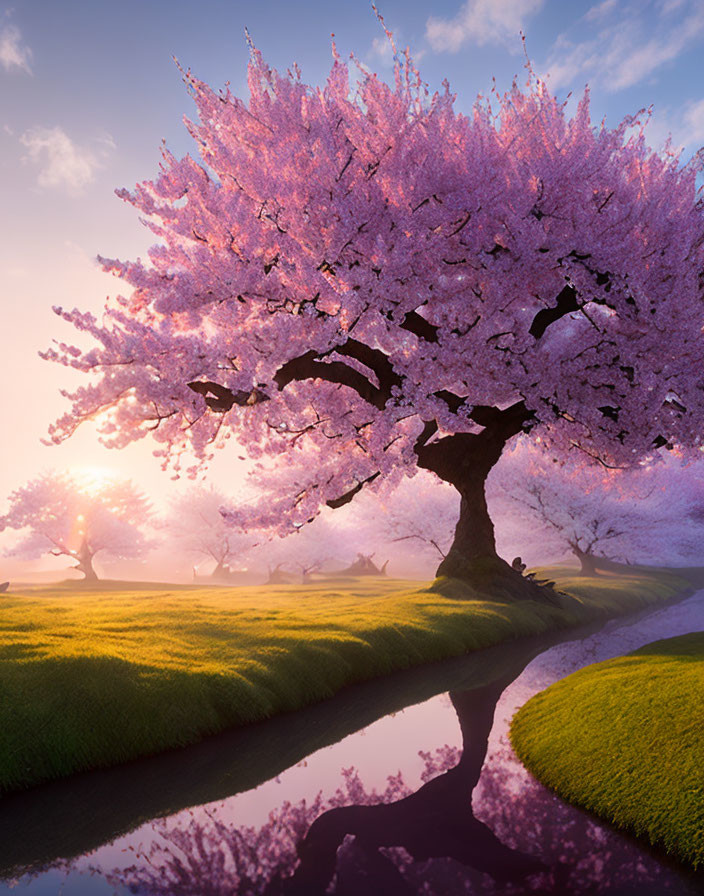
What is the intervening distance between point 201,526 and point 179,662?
243 ft

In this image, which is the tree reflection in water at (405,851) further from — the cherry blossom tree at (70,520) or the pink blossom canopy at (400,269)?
the cherry blossom tree at (70,520)

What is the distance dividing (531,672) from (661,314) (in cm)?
1243

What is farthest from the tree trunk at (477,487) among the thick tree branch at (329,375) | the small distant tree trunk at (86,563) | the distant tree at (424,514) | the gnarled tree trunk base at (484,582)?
the small distant tree trunk at (86,563)

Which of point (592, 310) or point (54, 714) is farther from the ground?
point (592, 310)

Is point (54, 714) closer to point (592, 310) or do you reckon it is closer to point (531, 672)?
point (531, 672)

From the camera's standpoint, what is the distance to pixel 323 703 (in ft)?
46.4

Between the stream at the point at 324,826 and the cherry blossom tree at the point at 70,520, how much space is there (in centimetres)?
6342

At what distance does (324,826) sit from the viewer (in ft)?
24.2

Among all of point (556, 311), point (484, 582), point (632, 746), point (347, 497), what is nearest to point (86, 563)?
point (347, 497)

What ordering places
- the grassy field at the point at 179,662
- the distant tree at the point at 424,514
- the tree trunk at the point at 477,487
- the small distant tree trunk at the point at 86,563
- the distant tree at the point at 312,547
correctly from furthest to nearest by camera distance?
1. the distant tree at the point at 312,547
2. the small distant tree trunk at the point at 86,563
3. the distant tree at the point at 424,514
4. the tree trunk at the point at 477,487
5. the grassy field at the point at 179,662

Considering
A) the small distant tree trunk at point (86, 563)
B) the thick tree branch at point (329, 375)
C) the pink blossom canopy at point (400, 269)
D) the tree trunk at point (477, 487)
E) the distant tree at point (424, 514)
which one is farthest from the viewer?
the small distant tree trunk at point (86, 563)

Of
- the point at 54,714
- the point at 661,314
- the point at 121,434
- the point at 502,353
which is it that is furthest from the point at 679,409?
the point at 54,714

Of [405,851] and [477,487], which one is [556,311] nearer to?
[477,487]

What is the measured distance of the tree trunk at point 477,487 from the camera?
87.1 feet
